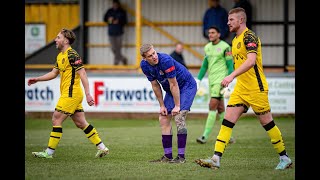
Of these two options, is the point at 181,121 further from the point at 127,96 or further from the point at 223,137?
the point at 127,96

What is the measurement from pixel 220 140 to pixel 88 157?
3095mm

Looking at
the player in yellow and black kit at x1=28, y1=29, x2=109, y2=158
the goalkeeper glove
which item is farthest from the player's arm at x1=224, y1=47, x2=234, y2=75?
the player in yellow and black kit at x1=28, y1=29, x2=109, y2=158

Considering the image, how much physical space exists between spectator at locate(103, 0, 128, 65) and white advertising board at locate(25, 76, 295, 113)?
3439 mm

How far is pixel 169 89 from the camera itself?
1306cm

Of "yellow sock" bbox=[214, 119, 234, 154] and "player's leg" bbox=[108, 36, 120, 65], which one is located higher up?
"player's leg" bbox=[108, 36, 120, 65]

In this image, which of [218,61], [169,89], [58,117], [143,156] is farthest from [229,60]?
[58,117]

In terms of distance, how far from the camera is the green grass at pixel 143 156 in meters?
11.5

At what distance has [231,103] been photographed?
11922mm

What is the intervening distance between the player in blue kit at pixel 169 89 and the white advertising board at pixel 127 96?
11224 mm

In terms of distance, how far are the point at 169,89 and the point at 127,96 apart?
1189 centimetres

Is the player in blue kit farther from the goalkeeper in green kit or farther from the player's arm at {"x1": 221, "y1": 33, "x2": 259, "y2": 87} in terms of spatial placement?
the goalkeeper in green kit

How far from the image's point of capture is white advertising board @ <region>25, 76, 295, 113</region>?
2423 cm

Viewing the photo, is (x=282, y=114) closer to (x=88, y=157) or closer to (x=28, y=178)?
(x=88, y=157)

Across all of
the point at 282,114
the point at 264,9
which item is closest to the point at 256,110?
the point at 282,114
